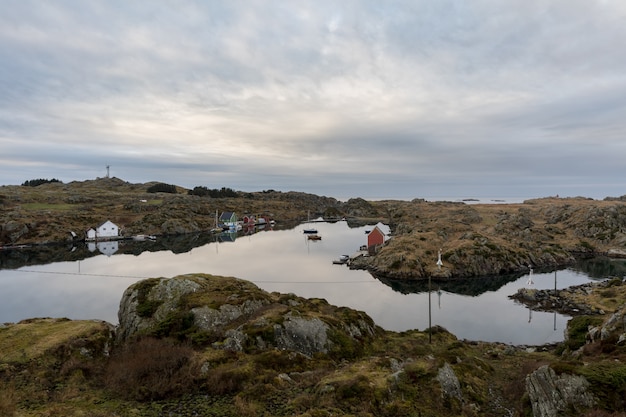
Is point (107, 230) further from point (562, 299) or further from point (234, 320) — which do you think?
point (562, 299)

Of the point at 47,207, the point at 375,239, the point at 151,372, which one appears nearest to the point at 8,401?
the point at 151,372

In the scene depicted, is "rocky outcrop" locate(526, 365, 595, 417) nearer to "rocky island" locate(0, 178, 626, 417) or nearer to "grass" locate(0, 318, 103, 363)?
"rocky island" locate(0, 178, 626, 417)

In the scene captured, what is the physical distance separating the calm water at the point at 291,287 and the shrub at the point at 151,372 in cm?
3190

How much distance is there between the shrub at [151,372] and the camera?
17156 mm

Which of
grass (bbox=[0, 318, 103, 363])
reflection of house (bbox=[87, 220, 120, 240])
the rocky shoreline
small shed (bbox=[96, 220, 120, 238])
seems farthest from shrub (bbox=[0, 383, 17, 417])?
small shed (bbox=[96, 220, 120, 238])

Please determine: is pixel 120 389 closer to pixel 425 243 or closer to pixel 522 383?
pixel 522 383

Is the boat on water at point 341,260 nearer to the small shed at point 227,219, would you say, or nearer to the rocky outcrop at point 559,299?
the rocky outcrop at point 559,299

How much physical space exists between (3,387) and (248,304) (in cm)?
1611

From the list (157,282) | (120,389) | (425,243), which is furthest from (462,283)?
(120,389)

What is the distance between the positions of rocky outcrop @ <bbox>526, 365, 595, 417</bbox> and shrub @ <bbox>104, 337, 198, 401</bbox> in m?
17.3

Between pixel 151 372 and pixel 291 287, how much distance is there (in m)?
50.1

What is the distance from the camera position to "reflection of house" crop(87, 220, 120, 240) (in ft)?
420

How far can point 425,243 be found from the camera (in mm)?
92438

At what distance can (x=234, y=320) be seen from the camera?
27.6 meters
